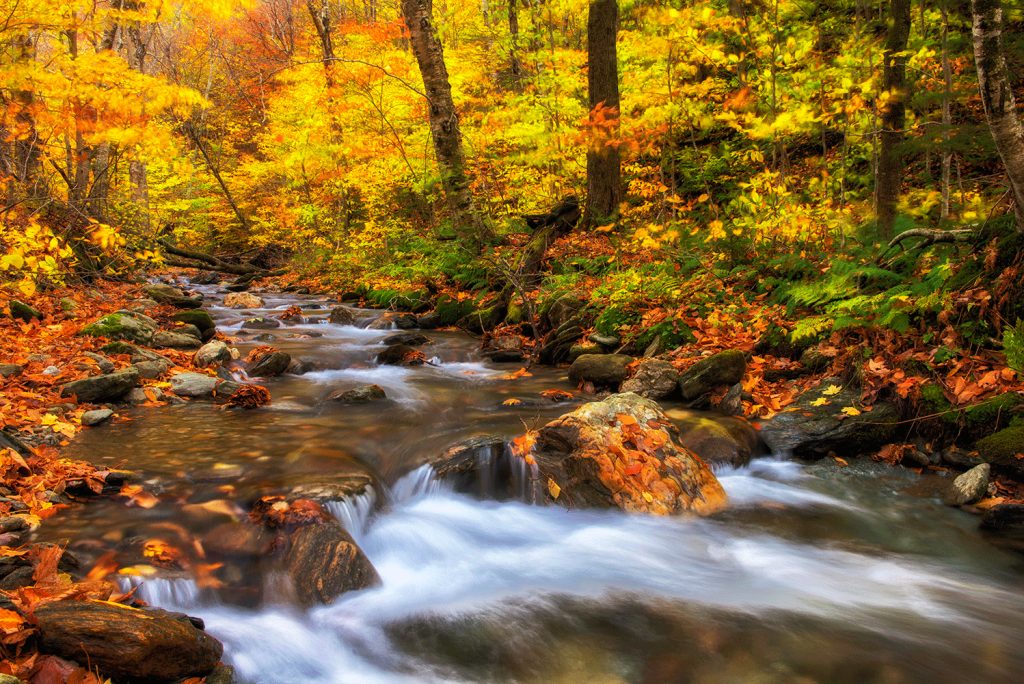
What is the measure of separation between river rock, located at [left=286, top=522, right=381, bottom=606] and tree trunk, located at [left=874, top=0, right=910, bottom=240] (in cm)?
705

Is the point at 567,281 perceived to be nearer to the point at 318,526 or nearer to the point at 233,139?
the point at 318,526

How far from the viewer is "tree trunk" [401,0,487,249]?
11164 millimetres

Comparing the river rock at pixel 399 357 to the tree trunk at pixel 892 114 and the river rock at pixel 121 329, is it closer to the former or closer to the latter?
the river rock at pixel 121 329

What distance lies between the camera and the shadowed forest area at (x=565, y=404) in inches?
133

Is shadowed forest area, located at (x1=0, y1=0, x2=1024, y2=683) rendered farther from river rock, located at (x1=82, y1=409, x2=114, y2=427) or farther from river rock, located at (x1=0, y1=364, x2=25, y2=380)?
river rock, located at (x1=0, y1=364, x2=25, y2=380)

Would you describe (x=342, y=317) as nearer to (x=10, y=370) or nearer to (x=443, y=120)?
(x=443, y=120)

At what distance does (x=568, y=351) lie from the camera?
8570 mm

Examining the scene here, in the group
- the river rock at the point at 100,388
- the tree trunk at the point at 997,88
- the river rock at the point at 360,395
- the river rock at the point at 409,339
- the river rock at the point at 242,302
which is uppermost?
the tree trunk at the point at 997,88

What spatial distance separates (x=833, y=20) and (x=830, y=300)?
9942 millimetres

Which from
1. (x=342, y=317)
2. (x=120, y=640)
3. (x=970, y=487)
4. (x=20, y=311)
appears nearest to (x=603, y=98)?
(x=342, y=317)

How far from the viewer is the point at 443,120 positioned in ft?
38.3

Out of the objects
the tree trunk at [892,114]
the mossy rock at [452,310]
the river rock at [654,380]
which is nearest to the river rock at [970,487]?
the river rock at [654,380]

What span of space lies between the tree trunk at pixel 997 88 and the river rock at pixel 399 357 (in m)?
7.11

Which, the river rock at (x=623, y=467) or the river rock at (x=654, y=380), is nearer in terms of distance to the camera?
the river rock at (x=623, y=467)
